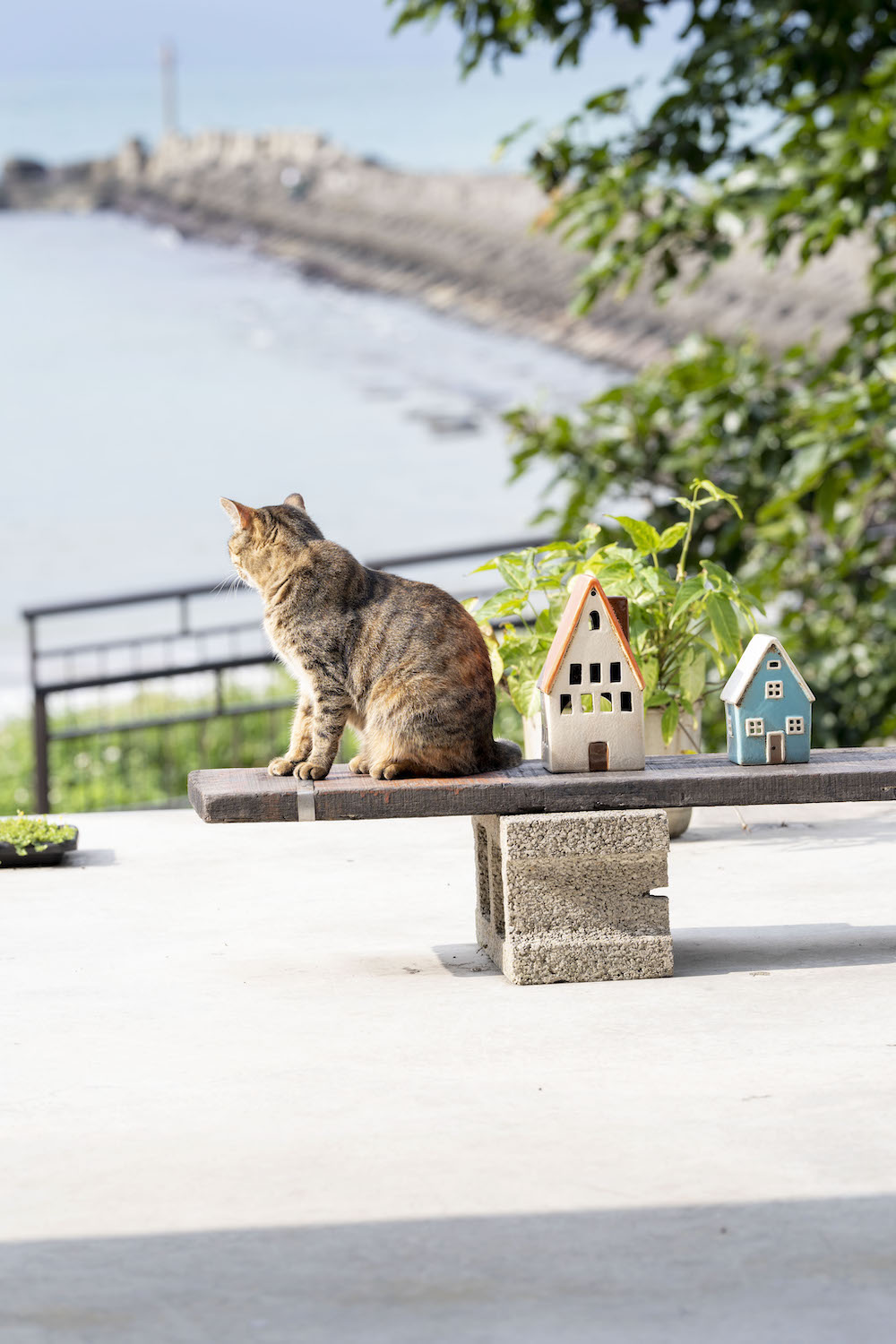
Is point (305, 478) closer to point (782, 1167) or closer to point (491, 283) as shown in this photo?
point (491, 283)

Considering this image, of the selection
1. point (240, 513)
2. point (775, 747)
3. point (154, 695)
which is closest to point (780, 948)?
point (775, 747)

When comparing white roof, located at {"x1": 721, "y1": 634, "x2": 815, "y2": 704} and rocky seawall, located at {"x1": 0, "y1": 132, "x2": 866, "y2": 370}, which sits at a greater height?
rocky seawall, located at {"x1": 0, "y1": 132, "x2": 866, "y2": 370}

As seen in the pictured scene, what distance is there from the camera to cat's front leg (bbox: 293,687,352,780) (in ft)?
11.4

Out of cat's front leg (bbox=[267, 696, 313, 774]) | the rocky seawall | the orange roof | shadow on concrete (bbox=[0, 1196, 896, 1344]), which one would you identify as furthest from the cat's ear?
the rocky seawall

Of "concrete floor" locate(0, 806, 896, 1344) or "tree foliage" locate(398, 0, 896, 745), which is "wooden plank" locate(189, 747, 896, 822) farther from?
"tree foliage" locate(398, 0, 896, 745)

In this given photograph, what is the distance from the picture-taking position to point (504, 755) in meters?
3.63

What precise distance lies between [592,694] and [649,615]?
1.17 metres

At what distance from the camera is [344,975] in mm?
3557

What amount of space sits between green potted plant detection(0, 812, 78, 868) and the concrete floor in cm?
48

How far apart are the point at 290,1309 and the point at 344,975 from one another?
1.60 meters

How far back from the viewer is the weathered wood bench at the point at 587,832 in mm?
3371

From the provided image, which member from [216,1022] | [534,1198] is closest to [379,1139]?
[534,1198]

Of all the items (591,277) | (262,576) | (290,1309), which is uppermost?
(591,277)

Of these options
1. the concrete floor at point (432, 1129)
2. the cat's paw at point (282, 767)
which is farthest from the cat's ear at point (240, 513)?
the concrete floor at point (432, 1129)
